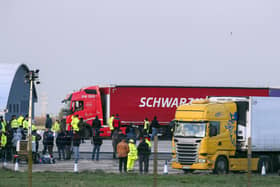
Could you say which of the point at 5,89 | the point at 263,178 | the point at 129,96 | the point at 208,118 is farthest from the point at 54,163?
the point at 5,89

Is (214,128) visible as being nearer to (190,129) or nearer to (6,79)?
(190,129)

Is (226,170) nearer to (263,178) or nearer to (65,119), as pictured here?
(263,178)

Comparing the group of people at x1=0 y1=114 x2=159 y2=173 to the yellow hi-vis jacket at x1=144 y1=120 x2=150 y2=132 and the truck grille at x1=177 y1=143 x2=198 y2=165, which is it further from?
the yellow hi-vis jacket at x1=144 y1=120 x2=150 y2=132

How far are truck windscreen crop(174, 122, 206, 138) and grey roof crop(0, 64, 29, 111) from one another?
44.6 metres

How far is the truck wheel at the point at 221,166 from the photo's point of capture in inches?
1313

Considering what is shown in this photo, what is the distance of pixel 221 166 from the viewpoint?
110 ft

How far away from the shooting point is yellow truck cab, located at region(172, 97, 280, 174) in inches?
1308

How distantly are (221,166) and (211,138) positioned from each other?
46.4 inches

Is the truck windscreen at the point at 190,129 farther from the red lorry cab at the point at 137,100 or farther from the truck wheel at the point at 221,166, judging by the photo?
the red lorry cab at the point at 137,100

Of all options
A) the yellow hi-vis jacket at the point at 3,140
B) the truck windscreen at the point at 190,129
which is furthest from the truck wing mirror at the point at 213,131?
the yellow hi-vis jacket at the point at 3,140

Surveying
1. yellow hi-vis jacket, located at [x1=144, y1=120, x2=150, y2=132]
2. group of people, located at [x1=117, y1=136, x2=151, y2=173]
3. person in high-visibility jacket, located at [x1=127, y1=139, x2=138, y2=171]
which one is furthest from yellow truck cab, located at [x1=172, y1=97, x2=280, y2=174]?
yellow hi-vis jacket, located at [x1=144, y1=120, x2=150, y2=132]

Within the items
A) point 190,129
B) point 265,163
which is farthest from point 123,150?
point 265,163

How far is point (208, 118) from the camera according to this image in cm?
3331

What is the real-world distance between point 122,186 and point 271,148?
11.4m
